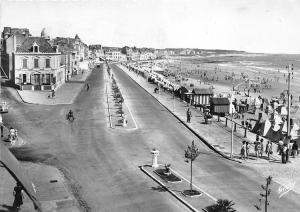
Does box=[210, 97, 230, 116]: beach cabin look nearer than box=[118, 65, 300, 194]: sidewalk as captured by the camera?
No

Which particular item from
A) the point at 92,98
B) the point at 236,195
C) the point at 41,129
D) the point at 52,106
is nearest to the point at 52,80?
the point at 92,98

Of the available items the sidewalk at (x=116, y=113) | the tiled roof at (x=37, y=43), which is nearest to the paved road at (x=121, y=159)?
the sidewalk at (x=116, y=113)

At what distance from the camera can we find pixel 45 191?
18.9 metres

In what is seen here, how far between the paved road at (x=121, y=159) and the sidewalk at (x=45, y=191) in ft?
2.11

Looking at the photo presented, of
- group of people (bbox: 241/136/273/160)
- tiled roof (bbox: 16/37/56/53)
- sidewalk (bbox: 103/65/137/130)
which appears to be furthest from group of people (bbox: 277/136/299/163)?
tiled roof (bbox: 16/37/56/53)

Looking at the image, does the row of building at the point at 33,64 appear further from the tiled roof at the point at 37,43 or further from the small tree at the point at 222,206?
A: the small tree at the point at 222,206

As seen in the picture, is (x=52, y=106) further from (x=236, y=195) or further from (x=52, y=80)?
(x=236, y=195)

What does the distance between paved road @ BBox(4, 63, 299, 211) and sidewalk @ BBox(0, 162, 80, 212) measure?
64 cm

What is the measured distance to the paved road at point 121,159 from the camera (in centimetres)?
1836

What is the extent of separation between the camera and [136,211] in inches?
665

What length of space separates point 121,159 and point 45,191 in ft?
21.2

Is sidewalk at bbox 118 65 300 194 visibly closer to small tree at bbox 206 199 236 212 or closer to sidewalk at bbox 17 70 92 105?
small tree at bbox 206 199 236 212

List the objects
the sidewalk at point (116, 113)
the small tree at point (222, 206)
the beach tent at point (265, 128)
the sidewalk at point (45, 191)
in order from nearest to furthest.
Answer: the small tree at point (222, 206), the sidewalk at point (45, 191), the sidewalk at point (116, 113), the beach tent at point (265, 128)

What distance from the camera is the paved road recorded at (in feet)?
60.2
